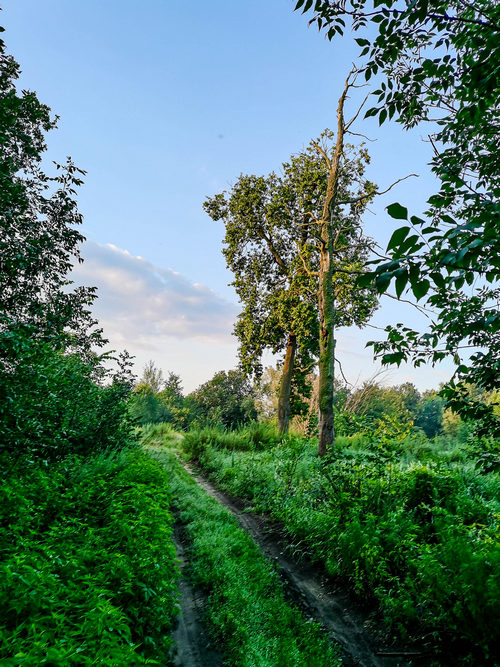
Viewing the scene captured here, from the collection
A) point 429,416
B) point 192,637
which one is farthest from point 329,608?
point 429,416

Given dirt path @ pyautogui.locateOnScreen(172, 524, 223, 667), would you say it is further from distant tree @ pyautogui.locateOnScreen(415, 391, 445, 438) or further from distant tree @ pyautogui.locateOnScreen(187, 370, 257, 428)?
distant tree @ pyautogui.locateOnScreen(415, 391, 445, 438)

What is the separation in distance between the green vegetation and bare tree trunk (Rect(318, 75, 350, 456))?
1.00 m

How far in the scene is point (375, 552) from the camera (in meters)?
4.00

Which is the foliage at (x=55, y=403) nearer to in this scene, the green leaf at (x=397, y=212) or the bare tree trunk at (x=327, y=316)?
the green leaf at (x=397, y=212)

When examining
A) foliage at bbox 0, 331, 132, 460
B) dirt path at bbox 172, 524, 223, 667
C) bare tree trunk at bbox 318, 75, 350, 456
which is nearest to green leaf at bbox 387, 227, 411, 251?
foliage at bbox 0, 331, 132, 460

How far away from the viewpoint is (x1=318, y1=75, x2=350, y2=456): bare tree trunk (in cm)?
729

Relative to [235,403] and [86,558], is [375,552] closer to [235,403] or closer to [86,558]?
[86,558]

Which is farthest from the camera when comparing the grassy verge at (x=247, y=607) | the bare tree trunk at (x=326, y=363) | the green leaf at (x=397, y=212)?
the bare tree trunk at (x=326, y=363)

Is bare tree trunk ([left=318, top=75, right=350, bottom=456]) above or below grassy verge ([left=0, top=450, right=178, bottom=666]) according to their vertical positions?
above

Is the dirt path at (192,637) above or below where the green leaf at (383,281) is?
below

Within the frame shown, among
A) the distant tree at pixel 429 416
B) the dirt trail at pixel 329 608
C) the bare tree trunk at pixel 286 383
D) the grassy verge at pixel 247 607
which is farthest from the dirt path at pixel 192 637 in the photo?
the distant tree at pixel 429 416

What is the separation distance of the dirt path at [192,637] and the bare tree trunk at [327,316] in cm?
400

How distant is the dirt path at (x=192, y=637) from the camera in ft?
10.1

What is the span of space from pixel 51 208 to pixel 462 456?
12136 millimetres
